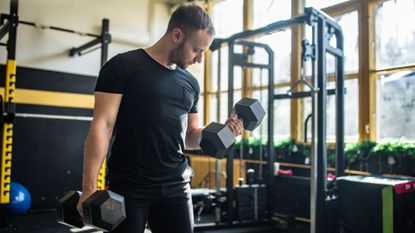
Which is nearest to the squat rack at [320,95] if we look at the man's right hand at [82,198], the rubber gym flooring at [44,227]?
the rubber gym flooring at [44,227]

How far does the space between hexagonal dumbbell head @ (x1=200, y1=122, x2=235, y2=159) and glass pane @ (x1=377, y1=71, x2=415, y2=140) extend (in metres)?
3.11

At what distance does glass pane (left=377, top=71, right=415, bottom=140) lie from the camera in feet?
12.6

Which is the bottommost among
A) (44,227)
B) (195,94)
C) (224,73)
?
(44,227)

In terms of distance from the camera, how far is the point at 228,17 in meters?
6.43

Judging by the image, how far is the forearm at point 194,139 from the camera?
1.61 meters

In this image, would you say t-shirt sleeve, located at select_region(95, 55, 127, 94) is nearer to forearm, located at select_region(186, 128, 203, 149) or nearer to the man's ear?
the man's ear

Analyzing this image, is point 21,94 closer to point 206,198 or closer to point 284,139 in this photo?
point 206,198

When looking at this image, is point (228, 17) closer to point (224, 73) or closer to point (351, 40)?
point (224, 73)

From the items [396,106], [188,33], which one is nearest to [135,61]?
[188,33]

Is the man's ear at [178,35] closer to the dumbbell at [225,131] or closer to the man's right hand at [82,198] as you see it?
the dumbbell at [225,131]

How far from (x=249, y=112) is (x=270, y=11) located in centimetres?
447

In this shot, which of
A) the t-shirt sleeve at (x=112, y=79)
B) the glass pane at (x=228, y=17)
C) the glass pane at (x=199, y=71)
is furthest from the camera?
the glass pane at (x=199, y=71)

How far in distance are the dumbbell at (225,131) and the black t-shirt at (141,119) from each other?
0.42 feet

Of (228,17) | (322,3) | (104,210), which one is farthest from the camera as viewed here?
(228,17)
